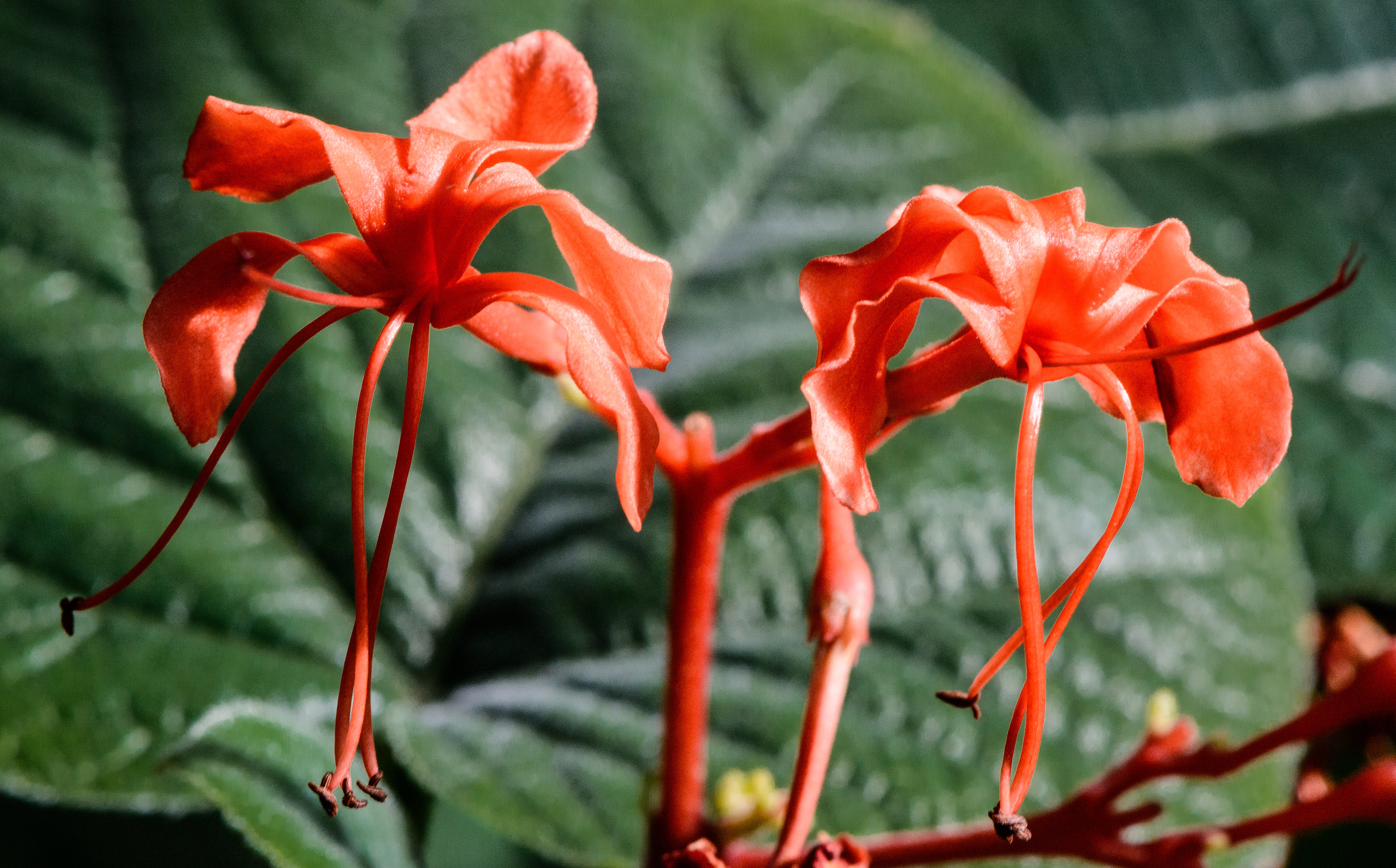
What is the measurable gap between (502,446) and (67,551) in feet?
0.85

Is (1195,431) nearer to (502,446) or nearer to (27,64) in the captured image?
(502,446)

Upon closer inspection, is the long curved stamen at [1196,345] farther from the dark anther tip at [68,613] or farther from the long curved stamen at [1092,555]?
the dark anther tip at [68,613]

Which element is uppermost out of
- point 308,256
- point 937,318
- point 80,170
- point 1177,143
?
point 1177,143

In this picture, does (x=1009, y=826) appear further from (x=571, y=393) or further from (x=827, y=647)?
(x=571, y=393)

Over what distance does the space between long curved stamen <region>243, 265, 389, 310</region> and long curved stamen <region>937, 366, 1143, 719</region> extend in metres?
0.22

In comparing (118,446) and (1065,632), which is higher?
(118,446)

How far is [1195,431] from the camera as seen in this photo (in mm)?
396

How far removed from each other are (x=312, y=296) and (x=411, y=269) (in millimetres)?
32

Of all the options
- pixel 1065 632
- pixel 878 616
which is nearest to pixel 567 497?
pixel 878 616

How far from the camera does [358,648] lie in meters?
0.36

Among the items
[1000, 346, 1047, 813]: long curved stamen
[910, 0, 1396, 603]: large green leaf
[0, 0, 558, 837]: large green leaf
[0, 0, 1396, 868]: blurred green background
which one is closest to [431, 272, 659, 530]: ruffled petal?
[1000, 346, 1047, 813]: long curved stamen

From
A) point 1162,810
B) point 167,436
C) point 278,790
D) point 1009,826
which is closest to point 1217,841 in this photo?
point 1162,810

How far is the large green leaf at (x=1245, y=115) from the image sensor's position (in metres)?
1.19

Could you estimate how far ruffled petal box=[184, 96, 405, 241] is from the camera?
37cm
